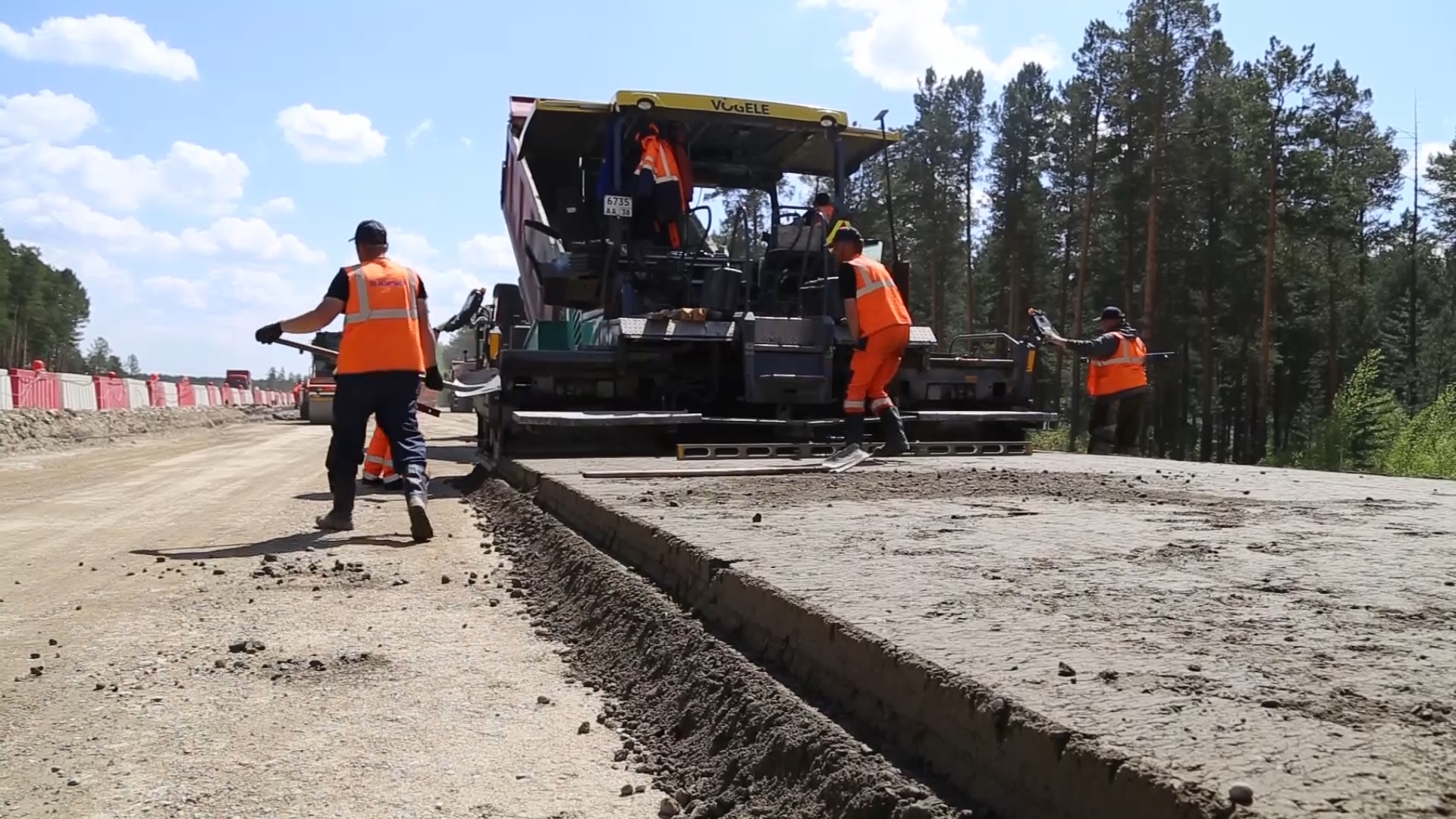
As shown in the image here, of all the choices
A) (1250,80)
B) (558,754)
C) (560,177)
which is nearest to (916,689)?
(558,754)

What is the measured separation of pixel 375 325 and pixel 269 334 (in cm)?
74

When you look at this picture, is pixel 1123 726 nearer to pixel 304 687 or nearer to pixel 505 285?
pixel 304 687

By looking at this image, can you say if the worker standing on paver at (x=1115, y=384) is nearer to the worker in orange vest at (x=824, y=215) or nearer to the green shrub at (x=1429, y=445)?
the worker in orange vest at (x=824, y=215)

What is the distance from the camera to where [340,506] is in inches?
250

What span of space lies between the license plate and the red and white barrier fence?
13.0 m

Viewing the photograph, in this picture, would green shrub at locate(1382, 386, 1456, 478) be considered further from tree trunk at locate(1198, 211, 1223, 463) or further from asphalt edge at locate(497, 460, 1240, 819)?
tree trunk at locate(1198, 211, 1223, 463)

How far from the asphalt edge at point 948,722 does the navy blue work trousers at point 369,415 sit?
3.40m

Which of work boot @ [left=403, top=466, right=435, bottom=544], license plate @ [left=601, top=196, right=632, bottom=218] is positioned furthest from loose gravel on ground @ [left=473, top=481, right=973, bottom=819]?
license plate @ [left=601, top=196, right=632, bottom=218]

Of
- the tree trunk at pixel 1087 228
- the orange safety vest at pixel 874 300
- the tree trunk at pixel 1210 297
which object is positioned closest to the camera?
the orange safety vest at pixel 874 300

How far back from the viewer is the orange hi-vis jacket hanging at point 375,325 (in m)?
6.32

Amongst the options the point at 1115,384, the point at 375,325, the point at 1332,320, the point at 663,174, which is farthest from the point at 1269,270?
the point at 375,325

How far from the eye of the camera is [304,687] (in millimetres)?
3295

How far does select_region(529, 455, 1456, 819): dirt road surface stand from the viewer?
5.31 ft

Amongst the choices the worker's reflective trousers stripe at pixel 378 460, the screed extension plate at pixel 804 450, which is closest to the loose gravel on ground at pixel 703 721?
the screed extension plate at pixel 804 450
